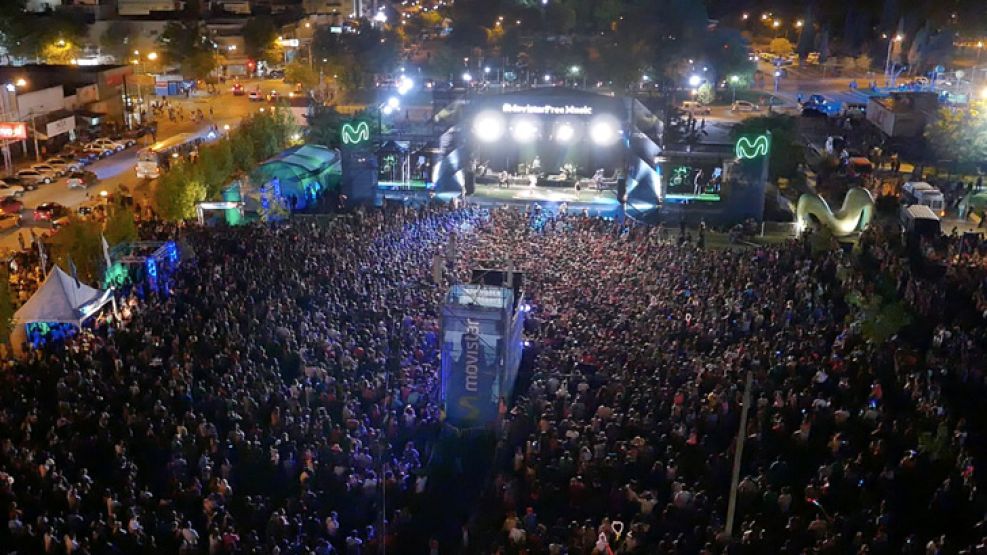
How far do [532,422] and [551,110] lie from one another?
67.4 ft

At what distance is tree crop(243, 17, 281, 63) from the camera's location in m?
63.0

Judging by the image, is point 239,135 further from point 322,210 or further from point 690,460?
point 690,460

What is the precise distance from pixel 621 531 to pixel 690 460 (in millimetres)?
1856

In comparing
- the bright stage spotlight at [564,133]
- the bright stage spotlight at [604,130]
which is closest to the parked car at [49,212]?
the bright stage spotlight at [564,133]

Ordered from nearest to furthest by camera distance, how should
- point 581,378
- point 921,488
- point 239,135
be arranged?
point 921,488 → point 581,378 → point 239,135

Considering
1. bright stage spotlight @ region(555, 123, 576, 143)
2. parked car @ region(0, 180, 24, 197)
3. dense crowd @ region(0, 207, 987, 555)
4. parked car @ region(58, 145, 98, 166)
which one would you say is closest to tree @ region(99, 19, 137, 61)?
parked car @ region(58, 145, 98, 166)

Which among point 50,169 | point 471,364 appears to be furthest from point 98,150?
point 471,364

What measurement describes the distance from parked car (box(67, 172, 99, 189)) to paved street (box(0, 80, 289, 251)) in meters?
0.17

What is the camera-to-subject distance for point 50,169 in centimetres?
3284

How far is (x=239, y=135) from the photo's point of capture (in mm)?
31422

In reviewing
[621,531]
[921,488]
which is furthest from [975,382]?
[621,531]

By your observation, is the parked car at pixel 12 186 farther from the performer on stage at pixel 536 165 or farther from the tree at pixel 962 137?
the tree at pixel 962 137

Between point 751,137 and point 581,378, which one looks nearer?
point 581,378

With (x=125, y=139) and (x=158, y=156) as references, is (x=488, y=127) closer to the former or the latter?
Result: (x=158, y=156)
